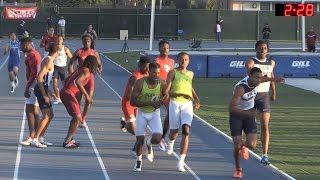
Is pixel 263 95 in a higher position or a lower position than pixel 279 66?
higher

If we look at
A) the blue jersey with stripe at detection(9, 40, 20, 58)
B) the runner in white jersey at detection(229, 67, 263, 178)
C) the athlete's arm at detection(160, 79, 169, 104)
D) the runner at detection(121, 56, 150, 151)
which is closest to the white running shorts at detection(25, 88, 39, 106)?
the runner at detection(121, 56, 150, 151)

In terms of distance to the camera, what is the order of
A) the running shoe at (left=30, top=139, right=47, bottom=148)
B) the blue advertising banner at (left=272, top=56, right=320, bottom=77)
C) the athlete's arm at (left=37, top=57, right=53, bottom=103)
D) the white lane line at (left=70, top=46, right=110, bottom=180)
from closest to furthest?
the white lane line at (left=70, top=46, right=110, bottom=180)
the athlete's arm at (left=37, top=57, right=53, bottom=103)
the running shoe at (left=30, top=139, right=47, bottom=148)
the blue advertising banner at (left=272, top=56, right=320, bottom=77)

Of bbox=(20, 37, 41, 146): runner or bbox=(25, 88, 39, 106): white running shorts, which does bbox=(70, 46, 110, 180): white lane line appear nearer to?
bbox=(20, 37, 41, 146): runner

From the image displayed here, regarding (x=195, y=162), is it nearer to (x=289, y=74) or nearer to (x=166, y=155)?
(x=166, y=155)

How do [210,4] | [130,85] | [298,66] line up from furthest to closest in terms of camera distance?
[210,4]
[298,66]
[130,85]

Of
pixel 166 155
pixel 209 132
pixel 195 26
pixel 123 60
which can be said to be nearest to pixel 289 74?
pixel 123 60

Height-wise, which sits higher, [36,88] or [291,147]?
[36,88]

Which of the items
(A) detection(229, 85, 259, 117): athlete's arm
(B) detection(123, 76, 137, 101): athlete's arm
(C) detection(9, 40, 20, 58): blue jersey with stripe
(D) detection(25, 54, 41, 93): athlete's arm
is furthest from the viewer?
(C) detection(9, 40, 20, 58): blue jersey with stripe

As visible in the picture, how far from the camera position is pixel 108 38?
6569 centimetres

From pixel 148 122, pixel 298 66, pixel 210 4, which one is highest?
pixel 210 4

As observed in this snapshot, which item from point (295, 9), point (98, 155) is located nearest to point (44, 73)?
point (98, 155)

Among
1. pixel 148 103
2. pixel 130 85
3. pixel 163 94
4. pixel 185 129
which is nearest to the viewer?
pixel 148 103

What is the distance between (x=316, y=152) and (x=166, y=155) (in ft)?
8.79

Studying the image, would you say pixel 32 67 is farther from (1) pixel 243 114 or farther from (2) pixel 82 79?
(1) pixel 243 114
